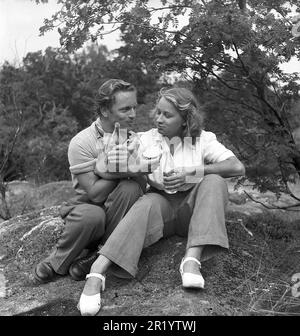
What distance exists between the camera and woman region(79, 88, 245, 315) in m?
2.98

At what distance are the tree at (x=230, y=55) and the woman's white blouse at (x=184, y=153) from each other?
2.88 ft

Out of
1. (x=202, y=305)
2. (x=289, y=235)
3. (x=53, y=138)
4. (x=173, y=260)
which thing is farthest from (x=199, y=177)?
(x=53, y=138)

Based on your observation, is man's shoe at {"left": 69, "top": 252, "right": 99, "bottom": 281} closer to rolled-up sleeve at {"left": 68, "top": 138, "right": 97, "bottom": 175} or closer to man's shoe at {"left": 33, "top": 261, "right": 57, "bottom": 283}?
man's shoe at {"left": 33, "top": 261, "right": 57, "bottom": 283}

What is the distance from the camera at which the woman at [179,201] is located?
2979 millimetres

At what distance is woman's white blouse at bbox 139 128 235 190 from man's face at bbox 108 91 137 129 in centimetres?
20

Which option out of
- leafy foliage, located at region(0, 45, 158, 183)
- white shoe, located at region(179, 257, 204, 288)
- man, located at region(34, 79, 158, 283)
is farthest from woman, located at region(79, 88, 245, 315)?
leafy foliage, located at region(0, 45, 158, 183)

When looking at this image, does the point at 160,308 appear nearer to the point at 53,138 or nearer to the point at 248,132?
the point at 248,132

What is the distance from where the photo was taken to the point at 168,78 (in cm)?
461

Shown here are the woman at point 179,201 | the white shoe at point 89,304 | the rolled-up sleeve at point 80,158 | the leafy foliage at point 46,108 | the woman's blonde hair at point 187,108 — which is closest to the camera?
the white shoe at point 89,304

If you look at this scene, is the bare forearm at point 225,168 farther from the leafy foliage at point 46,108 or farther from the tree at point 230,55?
the leafy foliage at point 46,108

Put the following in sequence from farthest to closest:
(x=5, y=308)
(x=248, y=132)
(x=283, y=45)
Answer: (x=248, y=132)
(x=283, y=45)
(x=5, y=308)

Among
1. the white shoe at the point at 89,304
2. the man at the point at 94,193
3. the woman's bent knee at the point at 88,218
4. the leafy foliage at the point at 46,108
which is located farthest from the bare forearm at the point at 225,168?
the leafy foliage at the point at 46,108

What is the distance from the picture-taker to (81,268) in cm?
332

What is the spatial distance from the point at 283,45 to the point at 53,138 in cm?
1214
